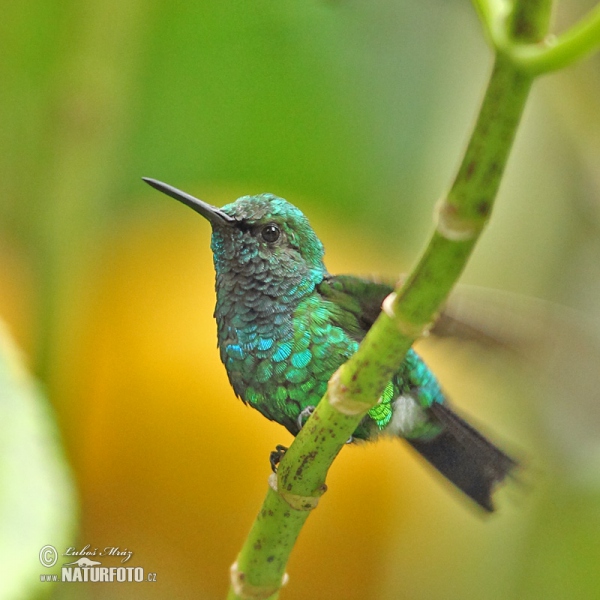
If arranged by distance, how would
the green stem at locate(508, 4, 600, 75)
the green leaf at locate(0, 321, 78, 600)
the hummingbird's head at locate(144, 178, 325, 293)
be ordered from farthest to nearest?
the hummingbird's head at locate(144, 178, 325, 293), the green leaf at locate(0, 321, 78, 600), the green stem at locate(508, 4, 600, 75)

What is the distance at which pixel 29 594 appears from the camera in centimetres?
54

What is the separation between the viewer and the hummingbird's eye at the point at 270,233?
85 centimetres

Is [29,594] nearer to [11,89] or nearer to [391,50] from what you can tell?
[11,89]

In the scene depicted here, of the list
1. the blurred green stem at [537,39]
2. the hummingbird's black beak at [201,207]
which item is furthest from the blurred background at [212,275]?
the blurred green stem at [537,39]

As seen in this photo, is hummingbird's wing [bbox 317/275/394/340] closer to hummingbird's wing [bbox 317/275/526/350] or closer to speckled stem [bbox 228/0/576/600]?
hummingbird's wing [bbox 317/275/526/350]

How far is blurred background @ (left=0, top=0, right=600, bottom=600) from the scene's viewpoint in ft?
3.10

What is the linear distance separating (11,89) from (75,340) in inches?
17.1

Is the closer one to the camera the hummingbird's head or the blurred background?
the hummingbird's head

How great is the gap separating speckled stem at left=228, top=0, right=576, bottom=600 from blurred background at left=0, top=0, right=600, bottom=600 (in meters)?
0.16

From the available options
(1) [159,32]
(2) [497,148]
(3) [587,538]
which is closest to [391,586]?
(3) [587,538]

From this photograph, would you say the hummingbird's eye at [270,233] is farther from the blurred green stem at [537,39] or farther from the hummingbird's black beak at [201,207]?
the blurred green stem at [537,39]

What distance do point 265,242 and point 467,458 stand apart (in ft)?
1.24
